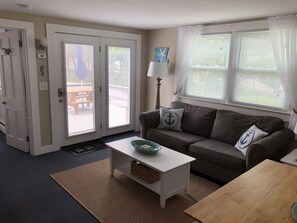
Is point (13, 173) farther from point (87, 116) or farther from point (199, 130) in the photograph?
point (199, 130)

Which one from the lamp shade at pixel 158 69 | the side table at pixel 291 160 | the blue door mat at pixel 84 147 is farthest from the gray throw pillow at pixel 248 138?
the blue door mat at pixel 84 147

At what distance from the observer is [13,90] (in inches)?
152

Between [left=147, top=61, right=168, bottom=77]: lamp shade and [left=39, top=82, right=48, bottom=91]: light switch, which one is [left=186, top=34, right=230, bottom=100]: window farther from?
[left=39, top=82, right=48, bottom=91]: light switch

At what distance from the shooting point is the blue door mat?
13.3ft

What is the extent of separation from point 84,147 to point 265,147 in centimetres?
297

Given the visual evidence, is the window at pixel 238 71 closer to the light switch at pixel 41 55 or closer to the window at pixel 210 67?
the window at pixel 210 67

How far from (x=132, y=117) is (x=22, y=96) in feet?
7.47

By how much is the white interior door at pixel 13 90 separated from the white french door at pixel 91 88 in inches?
18.3

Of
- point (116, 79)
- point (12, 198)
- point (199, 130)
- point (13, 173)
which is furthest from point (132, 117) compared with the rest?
point (12, 198)

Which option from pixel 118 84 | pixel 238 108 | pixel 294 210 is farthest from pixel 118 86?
pixel 294 210

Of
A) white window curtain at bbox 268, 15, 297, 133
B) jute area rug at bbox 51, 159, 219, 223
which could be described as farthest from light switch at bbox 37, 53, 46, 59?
white window curtain at bbox 268, 15, 297, 133

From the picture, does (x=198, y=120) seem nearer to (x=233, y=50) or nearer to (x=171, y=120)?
(x=171, y=120)

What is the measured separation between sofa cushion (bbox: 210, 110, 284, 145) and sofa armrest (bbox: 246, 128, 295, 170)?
200 mm

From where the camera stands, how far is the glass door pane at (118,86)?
4676 millimetres
